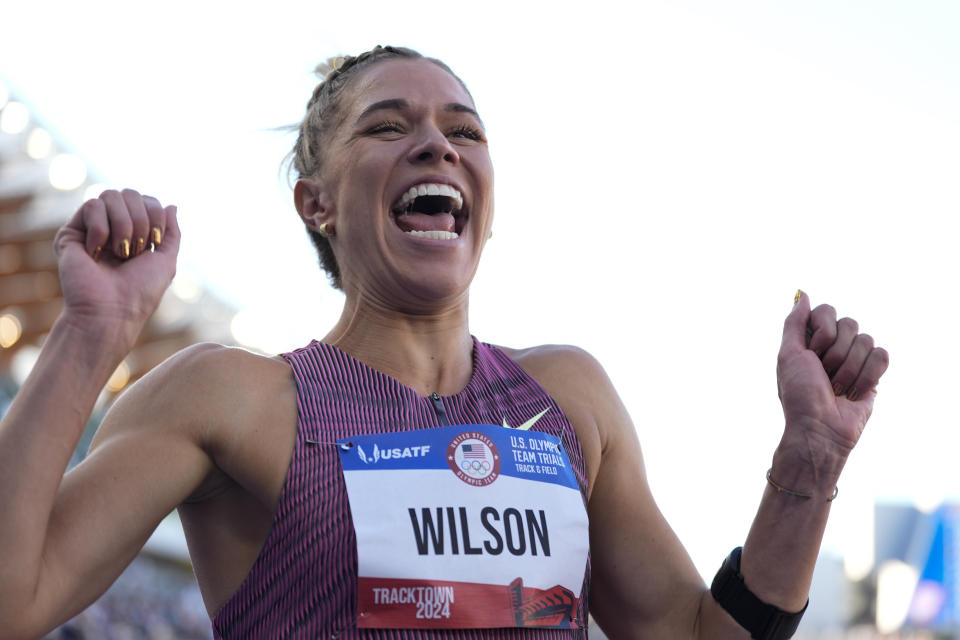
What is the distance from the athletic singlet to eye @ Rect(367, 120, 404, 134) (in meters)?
0.46

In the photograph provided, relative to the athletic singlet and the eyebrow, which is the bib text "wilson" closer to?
the athletic singlet

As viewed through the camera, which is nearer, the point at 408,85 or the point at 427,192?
the point at 427,192

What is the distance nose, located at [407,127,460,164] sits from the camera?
85.2 inches

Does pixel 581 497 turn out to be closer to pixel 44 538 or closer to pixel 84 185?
pixel 44 538

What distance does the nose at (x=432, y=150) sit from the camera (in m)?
2.16

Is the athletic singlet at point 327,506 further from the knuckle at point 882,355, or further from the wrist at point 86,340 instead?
the knuckle at point 882,355

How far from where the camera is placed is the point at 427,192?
7.08ft

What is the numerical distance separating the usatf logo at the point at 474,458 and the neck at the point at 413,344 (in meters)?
0.19

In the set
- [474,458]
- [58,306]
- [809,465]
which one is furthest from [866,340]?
[58,306]

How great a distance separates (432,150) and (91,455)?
841mm

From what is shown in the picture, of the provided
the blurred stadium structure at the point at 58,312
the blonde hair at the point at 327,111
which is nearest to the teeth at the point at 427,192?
the blonde hair at the point at 327,111

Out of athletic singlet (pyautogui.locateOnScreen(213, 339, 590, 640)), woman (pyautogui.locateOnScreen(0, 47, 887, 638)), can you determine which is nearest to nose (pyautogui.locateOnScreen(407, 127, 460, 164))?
woman (pyautogui.locateOnScreen(0, 47, 887, 638))

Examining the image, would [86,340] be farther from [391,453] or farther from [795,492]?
[795,492]

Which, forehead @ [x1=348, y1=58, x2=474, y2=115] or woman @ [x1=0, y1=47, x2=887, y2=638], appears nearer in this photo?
woman @ [x1=0, y1=47, x2=887, y2=638]
